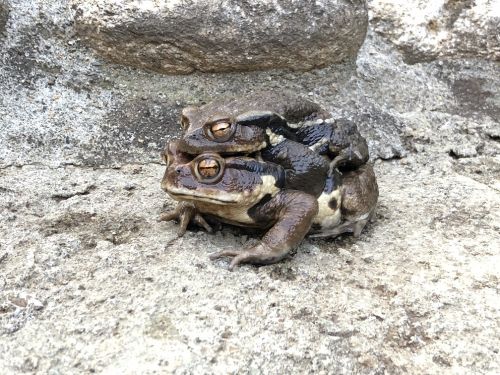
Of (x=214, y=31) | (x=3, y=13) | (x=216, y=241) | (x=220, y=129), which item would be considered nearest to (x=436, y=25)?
(x=214, y=31)

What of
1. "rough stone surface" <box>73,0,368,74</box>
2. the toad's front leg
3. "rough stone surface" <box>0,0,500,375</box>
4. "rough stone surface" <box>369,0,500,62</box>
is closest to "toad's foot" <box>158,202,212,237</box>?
"rough stone surface" <box>0,0,500,375</box>

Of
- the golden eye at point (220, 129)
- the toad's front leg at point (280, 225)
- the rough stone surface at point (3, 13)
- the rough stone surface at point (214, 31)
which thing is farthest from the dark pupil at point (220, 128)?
the rough stone surface at point (3, 13)

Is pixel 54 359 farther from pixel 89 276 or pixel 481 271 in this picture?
pixel 481 271

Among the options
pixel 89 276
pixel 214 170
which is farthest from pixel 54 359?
pixel 214 170

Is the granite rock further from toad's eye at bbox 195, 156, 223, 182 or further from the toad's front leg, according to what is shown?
the toad's front leg

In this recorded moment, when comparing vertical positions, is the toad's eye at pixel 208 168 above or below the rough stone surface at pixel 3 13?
below

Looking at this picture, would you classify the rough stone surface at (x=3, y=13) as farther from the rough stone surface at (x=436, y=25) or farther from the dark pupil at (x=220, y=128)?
the rough stone surface at (x=436, y=25)
